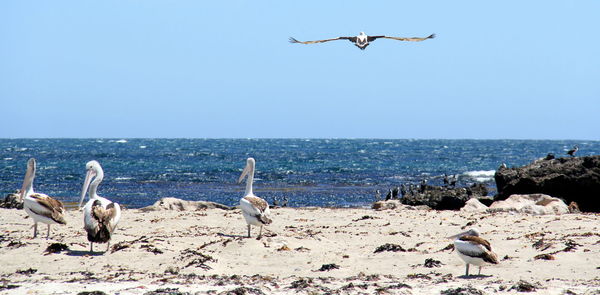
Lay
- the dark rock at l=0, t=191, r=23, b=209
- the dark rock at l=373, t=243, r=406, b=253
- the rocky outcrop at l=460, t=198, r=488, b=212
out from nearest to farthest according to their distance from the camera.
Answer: the dark rock at l=373, t=243, r=406, b=253, the rocky outcrop at l=460, t=198, r=488, b=212, the dark rock at l=0, t=191, r=23, b=209

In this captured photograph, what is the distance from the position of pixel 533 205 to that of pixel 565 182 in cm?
404

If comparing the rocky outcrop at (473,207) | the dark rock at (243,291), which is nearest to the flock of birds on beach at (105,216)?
the dark rock at (243,291)

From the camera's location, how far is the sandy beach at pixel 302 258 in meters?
9.82

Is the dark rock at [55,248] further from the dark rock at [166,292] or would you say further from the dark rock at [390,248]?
the dark rock at [390,248]

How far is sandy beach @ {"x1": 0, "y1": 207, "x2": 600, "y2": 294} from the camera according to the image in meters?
9.82

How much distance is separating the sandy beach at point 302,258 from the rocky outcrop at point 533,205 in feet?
6.52

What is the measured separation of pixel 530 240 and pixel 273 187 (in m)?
27.6

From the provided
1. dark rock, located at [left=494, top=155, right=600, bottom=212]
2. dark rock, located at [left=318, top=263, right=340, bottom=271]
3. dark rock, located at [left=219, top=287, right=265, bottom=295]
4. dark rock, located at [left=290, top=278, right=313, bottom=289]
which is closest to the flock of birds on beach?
dark rock, located at [left=318, top=263, right=340, bottom=271]

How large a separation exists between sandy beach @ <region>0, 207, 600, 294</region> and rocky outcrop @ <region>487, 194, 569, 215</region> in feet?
6.52

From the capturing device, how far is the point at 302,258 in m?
12.3

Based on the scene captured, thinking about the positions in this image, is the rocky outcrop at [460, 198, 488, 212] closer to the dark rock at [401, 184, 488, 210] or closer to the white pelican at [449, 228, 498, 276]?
the dark rock at [401, 184, 488, 210]

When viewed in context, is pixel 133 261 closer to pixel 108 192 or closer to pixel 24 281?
pixel 24 281

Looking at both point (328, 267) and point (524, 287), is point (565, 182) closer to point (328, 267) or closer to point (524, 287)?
point (328, 267)

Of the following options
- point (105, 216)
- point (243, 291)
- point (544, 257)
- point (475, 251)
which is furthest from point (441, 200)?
point (243, 291)
